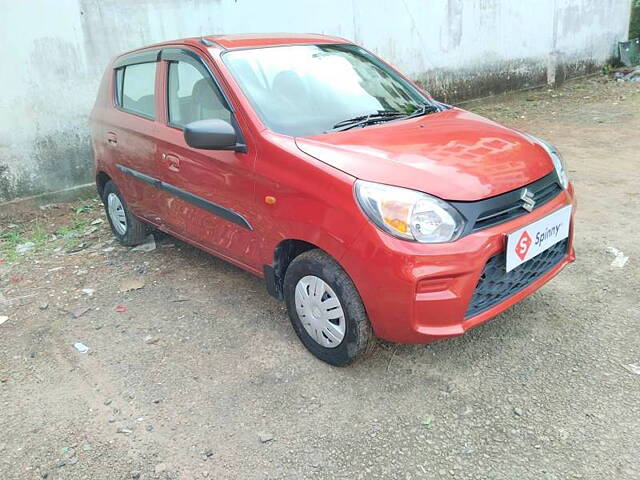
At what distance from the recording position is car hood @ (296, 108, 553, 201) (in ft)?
8.42

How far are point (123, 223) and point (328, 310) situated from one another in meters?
2.66

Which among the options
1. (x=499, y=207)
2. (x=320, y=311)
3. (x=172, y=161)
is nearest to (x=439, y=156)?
(x=499, y=207)

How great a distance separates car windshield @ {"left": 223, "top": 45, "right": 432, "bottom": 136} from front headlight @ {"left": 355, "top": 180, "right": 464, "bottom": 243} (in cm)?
75

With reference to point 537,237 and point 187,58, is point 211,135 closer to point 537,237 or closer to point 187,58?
point 187,58

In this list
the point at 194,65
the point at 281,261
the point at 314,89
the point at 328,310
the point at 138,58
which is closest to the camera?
the point at 328,310

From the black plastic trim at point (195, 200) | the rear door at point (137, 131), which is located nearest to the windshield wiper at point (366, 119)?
the black plastic trim at point (195, 200)

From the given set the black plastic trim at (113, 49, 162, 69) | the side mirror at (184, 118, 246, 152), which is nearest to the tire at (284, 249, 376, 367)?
the side mirror at (184, 118, 246, 152)

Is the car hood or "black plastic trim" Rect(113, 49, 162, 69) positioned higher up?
"black plastic trim" Rect(113, 49, 162, 69)

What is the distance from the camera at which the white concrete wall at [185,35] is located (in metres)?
5.78

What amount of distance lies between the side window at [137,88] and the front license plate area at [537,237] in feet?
8.43

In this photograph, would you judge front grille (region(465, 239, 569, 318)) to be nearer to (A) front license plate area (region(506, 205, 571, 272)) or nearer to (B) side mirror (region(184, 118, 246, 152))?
(A) front license plate area (region(506, 205, 571, 272))

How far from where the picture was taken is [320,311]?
289 centimetres

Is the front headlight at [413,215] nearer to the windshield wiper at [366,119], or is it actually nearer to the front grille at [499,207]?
the front grille at [499,207]

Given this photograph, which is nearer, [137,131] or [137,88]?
[137,131]
